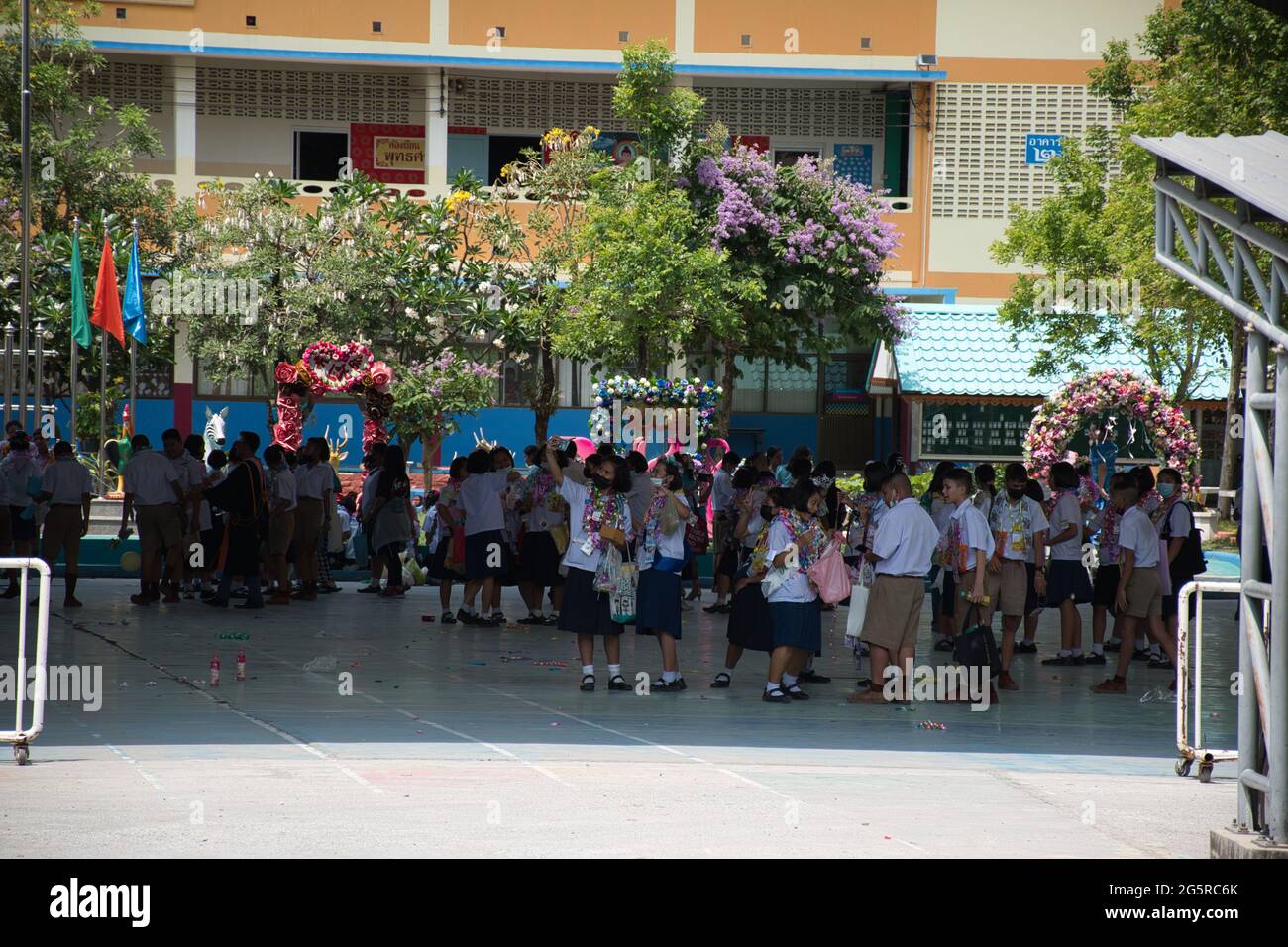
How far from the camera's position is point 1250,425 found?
7043mm

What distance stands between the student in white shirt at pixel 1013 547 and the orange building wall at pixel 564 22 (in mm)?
22589

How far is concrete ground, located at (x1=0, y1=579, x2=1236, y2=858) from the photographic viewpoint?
715 centimetres

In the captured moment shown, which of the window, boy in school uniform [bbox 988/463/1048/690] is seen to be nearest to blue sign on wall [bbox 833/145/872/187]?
the window

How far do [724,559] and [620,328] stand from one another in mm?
10658

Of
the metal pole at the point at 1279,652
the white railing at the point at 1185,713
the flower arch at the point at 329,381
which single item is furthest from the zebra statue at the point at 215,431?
the metal pole at the point at 1279,652

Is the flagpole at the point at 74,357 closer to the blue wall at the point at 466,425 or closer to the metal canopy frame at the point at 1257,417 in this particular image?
the blue wall at the point at 466,425

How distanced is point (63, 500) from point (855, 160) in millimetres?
22831

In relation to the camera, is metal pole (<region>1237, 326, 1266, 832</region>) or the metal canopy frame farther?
metal pole (<region>1237, 326, 1266, 832</region>)

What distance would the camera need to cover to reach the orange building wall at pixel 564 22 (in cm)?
3334

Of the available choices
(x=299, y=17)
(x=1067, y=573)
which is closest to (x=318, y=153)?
(x=299, y=17)

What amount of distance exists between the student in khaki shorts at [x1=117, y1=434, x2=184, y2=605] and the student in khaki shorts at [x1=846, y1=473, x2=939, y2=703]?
8.15 meters

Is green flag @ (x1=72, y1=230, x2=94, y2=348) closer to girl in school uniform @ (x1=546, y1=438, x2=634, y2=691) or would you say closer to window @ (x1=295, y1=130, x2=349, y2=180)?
window @ (x1=295, y1=130, x2=349, y2=180)

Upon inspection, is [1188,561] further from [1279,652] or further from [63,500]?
[63,500]
